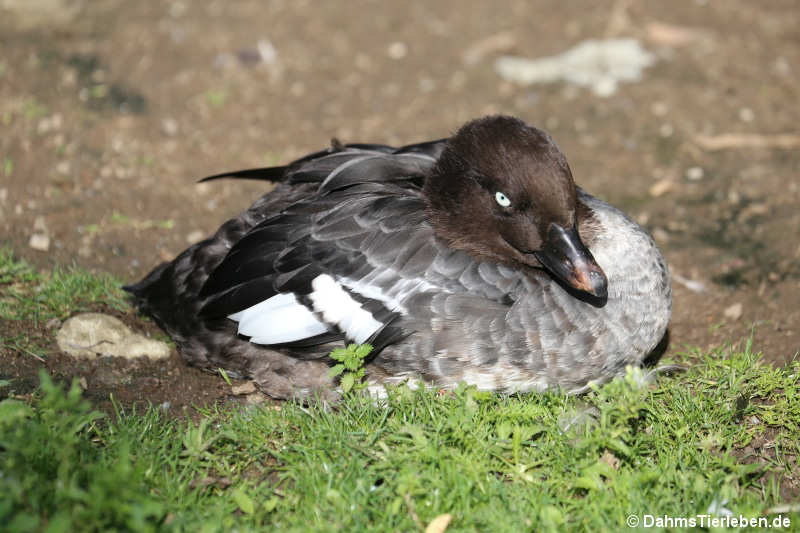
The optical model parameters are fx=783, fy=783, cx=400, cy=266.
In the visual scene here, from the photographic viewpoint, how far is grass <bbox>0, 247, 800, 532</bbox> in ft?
8.91

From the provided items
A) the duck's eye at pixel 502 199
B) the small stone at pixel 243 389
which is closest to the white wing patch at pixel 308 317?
the small stone at pixel 243 389

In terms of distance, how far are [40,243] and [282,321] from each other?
202 centimetres

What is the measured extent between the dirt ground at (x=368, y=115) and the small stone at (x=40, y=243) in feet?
0.04

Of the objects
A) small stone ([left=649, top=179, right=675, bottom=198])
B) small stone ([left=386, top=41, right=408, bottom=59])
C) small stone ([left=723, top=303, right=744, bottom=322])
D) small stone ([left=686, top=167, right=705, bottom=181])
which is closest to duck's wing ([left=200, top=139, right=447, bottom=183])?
small stone ([left=723, top=303, right=744, bottom=322])

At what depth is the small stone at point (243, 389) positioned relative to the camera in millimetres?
3834

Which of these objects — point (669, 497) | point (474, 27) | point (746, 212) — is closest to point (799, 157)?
point (746, 212)

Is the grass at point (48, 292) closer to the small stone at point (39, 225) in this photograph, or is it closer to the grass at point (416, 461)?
the small stone at point (39, 225)

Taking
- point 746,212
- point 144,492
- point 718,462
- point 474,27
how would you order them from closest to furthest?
point 144,492 < point 718,462 < point 746,212 < point 474,27

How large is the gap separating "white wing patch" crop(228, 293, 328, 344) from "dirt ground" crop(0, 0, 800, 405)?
0.45 meters

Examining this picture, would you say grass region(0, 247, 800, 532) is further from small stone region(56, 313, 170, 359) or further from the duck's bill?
the duck's bill

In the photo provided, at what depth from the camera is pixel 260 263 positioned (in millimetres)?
3691

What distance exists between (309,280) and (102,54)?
174 inches

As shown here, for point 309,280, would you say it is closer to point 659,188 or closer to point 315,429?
point 315,429

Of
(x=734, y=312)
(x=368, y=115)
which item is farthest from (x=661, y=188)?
(x=368, y=115)
